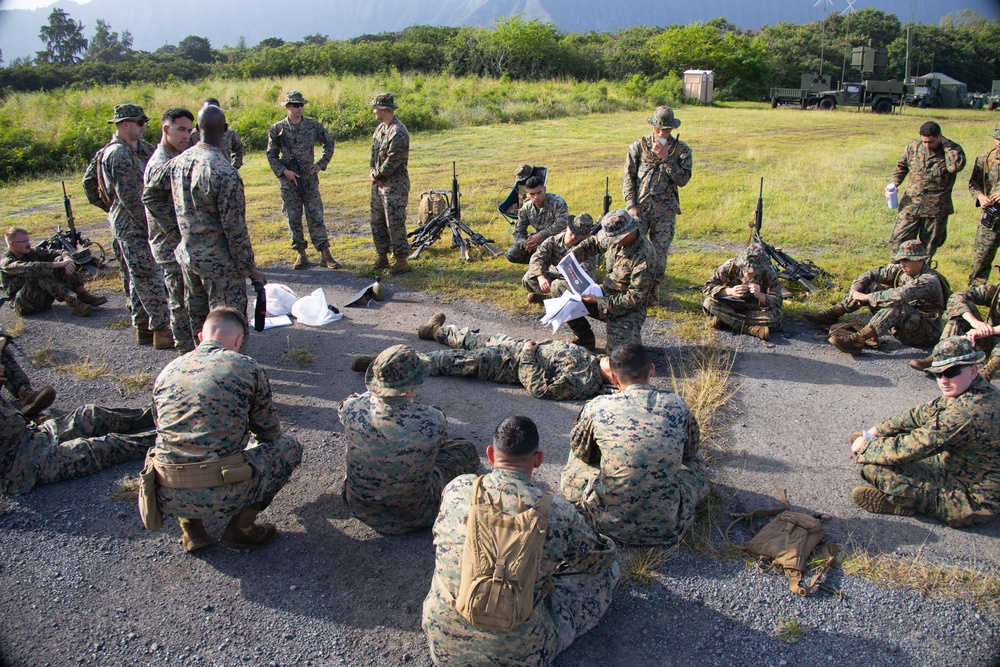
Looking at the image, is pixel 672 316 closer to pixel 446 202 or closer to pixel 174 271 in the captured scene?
pixel 446 202

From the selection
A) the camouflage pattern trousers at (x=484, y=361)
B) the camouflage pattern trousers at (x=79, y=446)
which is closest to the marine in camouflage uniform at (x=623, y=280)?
the camouflage pattern trousers at (x=484, y=361)

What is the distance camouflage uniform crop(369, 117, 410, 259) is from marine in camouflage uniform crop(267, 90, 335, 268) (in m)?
0.77

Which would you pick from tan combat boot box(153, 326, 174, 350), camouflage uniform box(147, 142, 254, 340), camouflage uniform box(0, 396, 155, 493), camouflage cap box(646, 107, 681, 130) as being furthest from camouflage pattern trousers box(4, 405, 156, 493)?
camouflage cap box(646, 107, 681, 130)

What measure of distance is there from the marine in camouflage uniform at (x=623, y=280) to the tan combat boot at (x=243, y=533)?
3598mm

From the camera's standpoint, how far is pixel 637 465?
3.80m

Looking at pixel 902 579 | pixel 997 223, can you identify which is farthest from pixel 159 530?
pixel 997 223

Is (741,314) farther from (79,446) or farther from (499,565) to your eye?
(79,446)

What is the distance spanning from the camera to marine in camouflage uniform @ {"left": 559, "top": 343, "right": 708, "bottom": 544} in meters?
3.81

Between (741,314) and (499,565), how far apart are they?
17.8 ft

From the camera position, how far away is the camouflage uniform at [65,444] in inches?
179

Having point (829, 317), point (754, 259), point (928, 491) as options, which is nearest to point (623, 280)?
point (754, 259)

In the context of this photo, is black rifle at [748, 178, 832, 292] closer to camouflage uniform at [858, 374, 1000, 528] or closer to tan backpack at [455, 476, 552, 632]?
camouflage uniform at [858, 374, 1000, 528]

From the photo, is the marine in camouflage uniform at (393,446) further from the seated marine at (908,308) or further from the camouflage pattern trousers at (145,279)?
the seated marine at (908,308)

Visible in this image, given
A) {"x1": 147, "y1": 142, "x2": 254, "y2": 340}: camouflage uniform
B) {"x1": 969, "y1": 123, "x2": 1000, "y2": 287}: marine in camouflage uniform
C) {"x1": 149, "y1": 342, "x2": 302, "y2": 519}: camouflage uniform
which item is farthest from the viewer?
{"x1": 969, "y1": 123, "x2": 1000, "y2": 287}: marine in camouflage uniform
